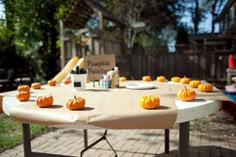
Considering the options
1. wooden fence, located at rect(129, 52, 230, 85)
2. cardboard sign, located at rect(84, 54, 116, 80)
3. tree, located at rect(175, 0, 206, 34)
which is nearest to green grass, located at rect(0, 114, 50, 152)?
cardboard sign, located at rect(84, 54, 116, 80)

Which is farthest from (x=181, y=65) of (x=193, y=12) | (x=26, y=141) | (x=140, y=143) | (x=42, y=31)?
(x=193, y=12)

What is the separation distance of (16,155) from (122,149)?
135cm

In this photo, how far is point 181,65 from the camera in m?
11.2

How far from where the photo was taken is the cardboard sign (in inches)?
109

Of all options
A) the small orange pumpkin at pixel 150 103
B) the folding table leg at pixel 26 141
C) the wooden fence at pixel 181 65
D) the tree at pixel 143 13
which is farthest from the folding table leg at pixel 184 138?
the tree at pixel 143 13

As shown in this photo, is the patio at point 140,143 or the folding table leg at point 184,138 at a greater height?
the folding table leg at point 184,138

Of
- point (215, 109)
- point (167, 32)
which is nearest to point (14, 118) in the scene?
point (215, 109)

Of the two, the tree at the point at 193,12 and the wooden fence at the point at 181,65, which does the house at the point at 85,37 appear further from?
the tree at the point at 193,12

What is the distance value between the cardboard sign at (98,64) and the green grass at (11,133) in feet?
5.52

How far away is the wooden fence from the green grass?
23.0ft

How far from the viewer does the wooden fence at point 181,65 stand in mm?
10727

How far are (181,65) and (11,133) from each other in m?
8.59

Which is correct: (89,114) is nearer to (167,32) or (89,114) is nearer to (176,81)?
(176,81)

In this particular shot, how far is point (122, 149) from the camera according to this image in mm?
3391
